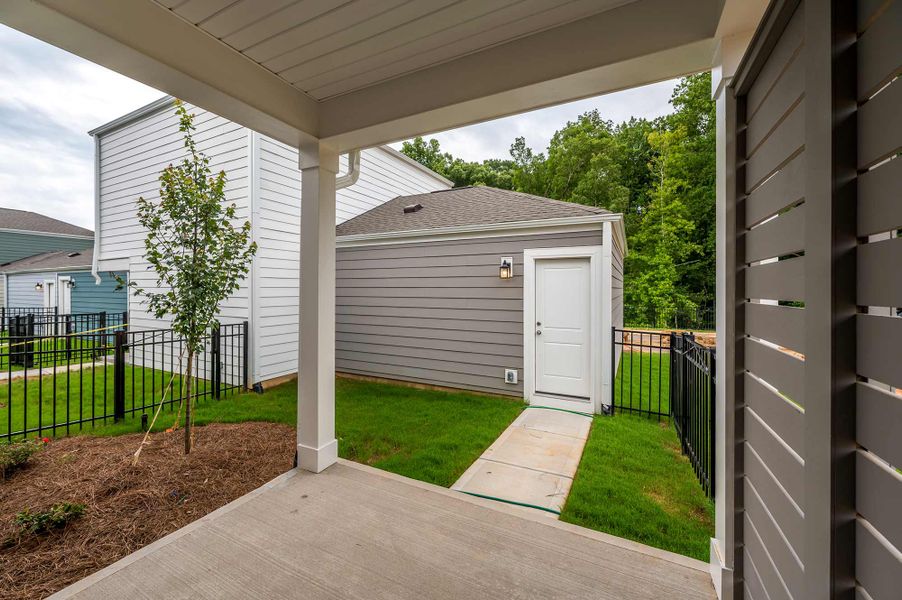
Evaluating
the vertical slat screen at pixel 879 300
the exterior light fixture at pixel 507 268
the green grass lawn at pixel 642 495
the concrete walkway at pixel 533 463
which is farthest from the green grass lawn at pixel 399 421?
the vertical slat screen at pixel 879 300

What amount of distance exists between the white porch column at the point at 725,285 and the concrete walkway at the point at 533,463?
46.4 inches

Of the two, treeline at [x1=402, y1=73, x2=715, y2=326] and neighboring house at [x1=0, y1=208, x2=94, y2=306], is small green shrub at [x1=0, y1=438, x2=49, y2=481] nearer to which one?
treeline at [x1=402, y1=73, x2=715, y2=326]

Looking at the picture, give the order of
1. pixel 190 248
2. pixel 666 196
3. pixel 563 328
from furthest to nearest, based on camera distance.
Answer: pixel 666 196
pixel 563 328
pixel 190 248

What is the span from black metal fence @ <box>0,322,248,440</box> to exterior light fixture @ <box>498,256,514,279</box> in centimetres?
357

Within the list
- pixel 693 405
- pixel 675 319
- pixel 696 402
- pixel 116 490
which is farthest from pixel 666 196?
pixel 116 490

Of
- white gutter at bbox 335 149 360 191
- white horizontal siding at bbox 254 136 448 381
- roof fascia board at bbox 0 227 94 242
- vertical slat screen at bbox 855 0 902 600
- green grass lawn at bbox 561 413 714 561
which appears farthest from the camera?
roof fascia board at bbox 0 227 94 242

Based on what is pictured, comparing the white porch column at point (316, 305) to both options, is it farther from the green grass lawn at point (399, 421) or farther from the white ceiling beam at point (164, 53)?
the green grass lawn at point (399, 421)

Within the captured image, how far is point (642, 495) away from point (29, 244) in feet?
78.2

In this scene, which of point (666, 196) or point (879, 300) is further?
point (666, 196)

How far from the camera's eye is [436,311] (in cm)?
584

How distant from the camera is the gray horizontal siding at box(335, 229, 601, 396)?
208 inches

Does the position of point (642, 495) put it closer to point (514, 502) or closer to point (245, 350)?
point (514, 502)

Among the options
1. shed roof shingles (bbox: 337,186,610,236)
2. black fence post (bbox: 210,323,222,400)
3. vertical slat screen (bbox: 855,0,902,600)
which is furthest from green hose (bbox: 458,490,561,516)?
black fence post (bbox: 210,323,222,400)

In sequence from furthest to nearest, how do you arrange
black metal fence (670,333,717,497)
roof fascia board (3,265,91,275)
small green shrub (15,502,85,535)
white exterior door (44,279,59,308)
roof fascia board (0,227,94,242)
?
roof fascia board (0,227,94,242) < white exterior door (44,279,59,308) < roof fascia board (3,265,91,275) < black metal fence (670,333,717,497) < small green shrub (15,502,85,535)
